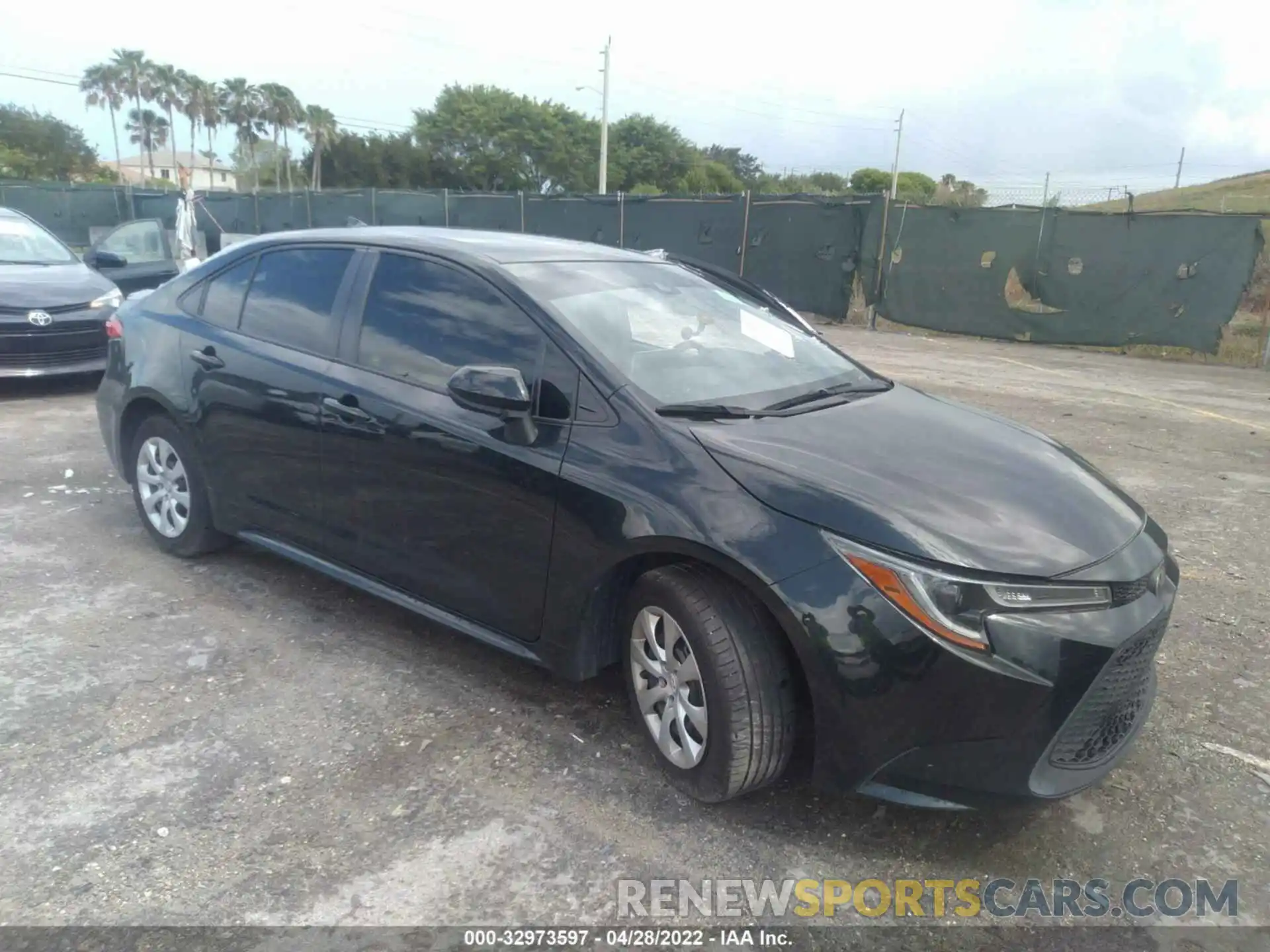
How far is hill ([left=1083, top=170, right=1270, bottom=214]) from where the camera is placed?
31219 millimetres

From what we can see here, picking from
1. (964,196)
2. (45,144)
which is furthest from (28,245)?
(45,144)

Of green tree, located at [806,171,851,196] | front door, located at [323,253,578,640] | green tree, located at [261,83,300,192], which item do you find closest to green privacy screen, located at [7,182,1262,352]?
front door, located at [323,253,578,640]

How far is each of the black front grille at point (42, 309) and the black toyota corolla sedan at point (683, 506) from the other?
177 inches

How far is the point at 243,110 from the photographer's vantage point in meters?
85.6

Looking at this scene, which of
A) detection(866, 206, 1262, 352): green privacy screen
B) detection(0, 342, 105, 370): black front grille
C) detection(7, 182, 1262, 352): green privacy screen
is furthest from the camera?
detection(7, 182, 1262, 352): green privacy screen

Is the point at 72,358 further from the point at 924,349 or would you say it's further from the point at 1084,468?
the point at 924,349

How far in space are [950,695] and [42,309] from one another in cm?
823

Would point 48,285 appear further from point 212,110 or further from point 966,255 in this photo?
point 212,110

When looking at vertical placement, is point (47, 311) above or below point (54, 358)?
above

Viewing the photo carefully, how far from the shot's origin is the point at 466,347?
345cm

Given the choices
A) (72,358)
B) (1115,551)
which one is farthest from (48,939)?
(72,358)

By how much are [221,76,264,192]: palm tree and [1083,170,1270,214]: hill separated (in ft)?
232

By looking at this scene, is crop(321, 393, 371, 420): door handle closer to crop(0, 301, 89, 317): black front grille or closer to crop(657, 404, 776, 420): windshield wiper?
crop(657, 404, 776, 420): windshield wiper

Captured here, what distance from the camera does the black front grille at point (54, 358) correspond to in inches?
313
